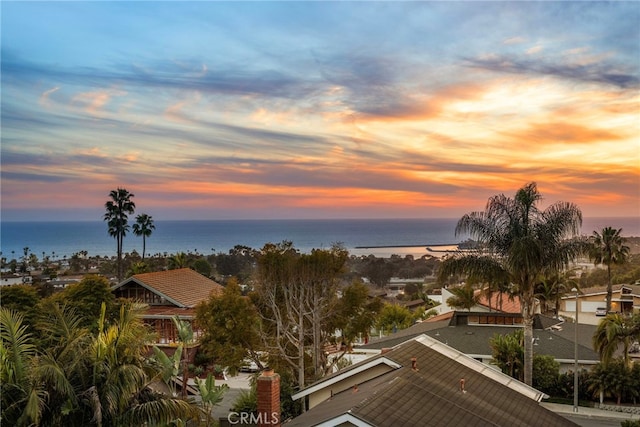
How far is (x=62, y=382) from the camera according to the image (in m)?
10.0

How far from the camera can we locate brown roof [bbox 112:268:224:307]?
49.5 meters

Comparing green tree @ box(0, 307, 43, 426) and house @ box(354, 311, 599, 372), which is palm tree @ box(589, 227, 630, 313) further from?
green tree @ box(0, 307, 43, 426)

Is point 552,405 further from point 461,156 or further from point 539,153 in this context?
point 461,156

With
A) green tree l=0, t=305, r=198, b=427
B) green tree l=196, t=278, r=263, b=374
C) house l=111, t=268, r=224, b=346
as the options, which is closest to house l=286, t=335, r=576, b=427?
green tree l=0, t=305, r=198, b=427

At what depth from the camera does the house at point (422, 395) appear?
39.2 ft

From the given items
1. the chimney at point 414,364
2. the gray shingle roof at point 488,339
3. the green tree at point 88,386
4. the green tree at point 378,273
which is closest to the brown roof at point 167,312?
the gray shingle roof at point 488,339

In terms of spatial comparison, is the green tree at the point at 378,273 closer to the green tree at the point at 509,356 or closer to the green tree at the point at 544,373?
the green tree at the point at 509,356

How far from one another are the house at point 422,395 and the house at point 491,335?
18305mm

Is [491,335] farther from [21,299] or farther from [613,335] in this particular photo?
[21,299]

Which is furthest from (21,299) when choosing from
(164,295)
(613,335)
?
(613,335)

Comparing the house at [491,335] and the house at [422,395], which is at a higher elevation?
the house at [422,395]

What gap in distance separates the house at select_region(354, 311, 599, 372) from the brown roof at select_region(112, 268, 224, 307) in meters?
16.8

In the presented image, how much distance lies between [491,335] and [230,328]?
18.7 meters

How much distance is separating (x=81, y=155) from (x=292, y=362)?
1709 inches
